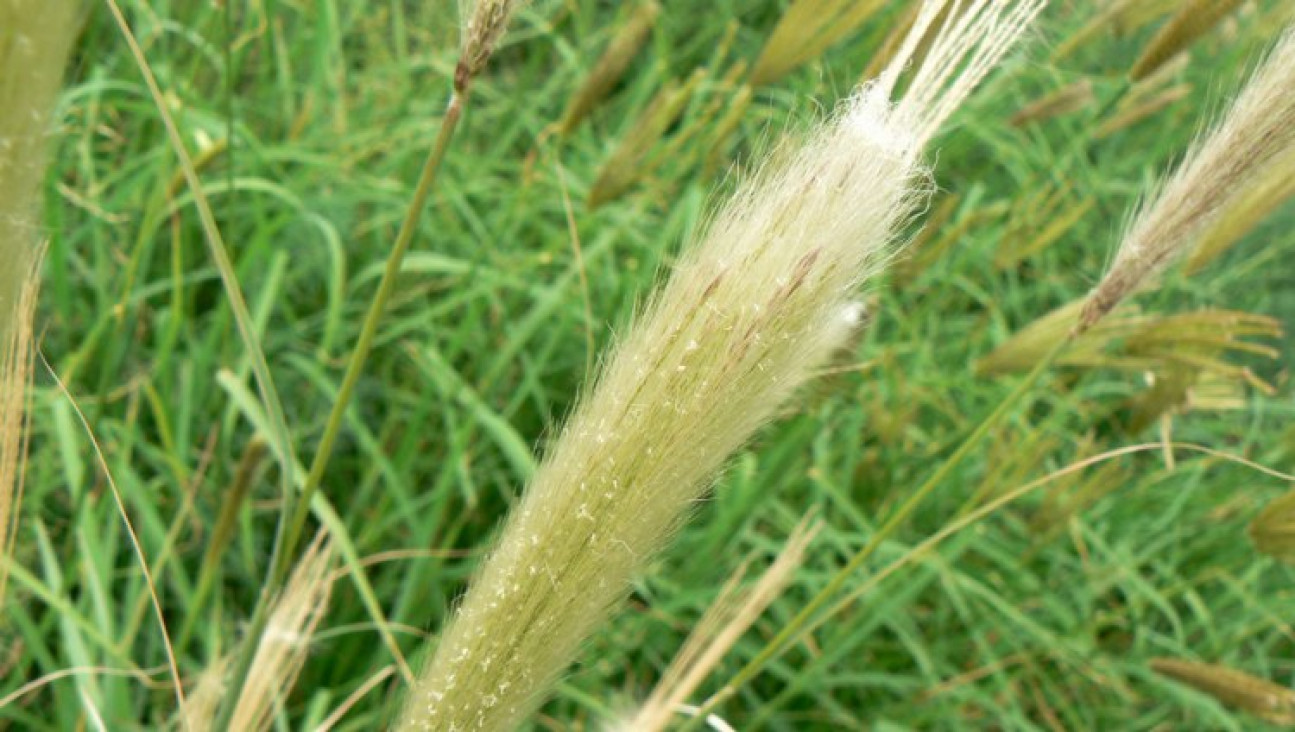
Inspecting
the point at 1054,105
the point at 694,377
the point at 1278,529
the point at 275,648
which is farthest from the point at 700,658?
the point at 1054,105

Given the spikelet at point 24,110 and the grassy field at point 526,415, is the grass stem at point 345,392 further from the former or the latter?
the grassy field at point 526,415

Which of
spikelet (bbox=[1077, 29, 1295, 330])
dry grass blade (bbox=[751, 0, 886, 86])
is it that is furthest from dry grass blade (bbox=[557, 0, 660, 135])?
spikelet (bbox=[1077, 29, 1295, 330])

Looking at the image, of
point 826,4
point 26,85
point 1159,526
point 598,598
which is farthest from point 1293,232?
point 26,85

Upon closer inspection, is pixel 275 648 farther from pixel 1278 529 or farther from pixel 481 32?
pixel 1278 529

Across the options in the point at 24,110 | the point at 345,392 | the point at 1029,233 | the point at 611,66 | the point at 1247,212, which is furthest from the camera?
the point at 1029,233

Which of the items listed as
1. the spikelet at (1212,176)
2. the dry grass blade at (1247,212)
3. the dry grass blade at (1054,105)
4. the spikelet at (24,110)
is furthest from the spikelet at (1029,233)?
the spikelet at (24,110)

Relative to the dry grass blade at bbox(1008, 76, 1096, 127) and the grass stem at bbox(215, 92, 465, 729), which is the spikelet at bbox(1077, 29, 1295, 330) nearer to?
the grass stem at bbox(215, 92, 465, 729)

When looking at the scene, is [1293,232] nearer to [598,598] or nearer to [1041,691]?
[1041,691]
